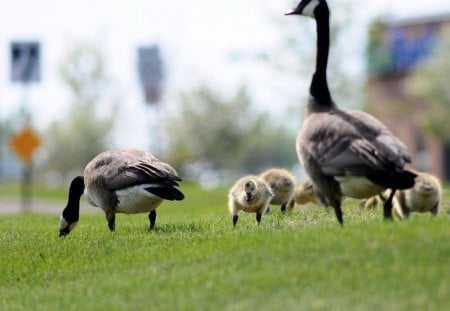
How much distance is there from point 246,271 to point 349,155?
5.81 feet

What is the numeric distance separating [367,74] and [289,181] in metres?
69.2

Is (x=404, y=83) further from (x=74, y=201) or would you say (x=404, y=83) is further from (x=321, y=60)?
(x=321, y=60)

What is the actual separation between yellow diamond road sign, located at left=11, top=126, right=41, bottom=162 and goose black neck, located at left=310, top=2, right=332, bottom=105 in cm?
2458

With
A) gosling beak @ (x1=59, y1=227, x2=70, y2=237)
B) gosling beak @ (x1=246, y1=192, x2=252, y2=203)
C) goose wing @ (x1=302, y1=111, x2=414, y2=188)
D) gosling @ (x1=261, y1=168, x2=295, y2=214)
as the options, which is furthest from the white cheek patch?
gosling beak @ (x1=59, y1=227, x2=70, y2=237)

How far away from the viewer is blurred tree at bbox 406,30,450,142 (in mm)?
71875

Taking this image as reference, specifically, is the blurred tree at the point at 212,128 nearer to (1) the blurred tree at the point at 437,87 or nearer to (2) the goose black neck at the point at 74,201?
(1) the blurred tree at the point at 437,87

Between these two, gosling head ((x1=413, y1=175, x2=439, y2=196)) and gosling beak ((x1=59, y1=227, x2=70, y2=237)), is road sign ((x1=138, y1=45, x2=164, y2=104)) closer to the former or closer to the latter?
gosling beak ((x1=59, y1=227, x2=70, y2=237))

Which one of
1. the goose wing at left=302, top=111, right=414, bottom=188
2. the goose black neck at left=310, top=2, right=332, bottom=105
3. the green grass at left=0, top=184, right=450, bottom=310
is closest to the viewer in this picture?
the green grass at left=0, top=184, right=450, bottom=310

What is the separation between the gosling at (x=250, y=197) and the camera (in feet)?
44.0

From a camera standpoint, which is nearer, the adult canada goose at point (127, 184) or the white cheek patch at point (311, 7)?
the white cheek patch at point (311, 7)

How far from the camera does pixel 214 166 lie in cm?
9138

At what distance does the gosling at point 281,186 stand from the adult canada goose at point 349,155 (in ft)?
15.6

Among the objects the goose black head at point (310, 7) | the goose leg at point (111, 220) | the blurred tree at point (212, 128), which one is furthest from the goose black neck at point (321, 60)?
the blurred tree at point (212, 128)

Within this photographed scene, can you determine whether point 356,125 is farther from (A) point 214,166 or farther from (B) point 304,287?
(A) point 214,166
